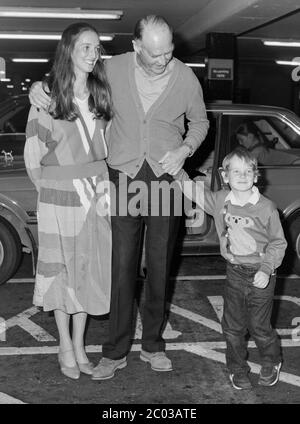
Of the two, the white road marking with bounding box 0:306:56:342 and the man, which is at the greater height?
the man

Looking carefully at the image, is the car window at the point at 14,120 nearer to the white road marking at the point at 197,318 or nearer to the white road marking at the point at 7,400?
the white road marking at the point at 197,318

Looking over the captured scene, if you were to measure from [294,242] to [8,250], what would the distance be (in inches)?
105

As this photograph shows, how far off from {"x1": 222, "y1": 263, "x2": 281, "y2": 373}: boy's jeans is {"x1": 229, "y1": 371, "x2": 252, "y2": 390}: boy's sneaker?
0.08 ft

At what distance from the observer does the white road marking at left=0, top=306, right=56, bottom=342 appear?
4.21 meters

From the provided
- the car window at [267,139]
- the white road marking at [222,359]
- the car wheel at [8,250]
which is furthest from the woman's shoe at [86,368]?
the car window at [267,139]

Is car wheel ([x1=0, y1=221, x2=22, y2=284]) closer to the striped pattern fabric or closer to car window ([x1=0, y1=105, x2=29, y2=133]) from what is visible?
car window ([x1=0, y1=105, x2=29, y2=133])

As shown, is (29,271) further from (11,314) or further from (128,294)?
(128,294)

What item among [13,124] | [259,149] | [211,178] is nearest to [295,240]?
[259,149]

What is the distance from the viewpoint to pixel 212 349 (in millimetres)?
4020

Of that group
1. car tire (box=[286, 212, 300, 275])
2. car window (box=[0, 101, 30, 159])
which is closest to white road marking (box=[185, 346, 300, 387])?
car tire (box=[286, 212, 300, 275])

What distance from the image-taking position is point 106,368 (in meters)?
3.52

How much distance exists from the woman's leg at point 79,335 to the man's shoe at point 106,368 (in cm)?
12

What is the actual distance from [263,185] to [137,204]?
2.19 metres
